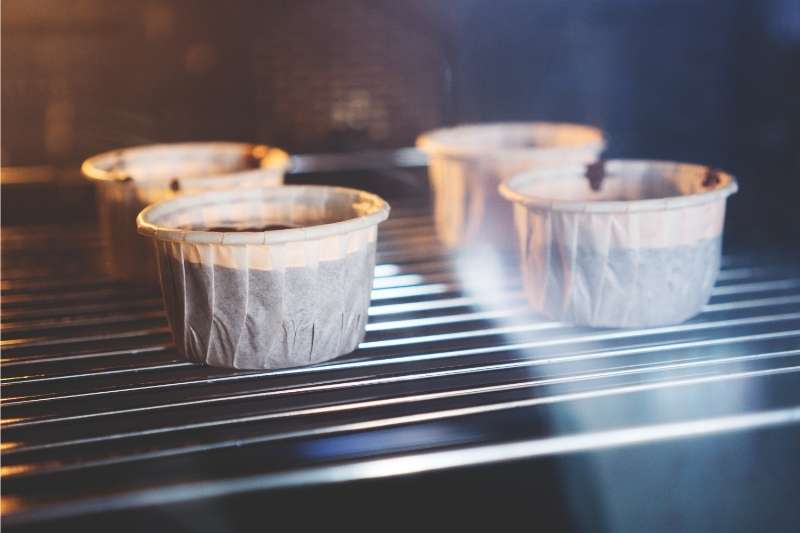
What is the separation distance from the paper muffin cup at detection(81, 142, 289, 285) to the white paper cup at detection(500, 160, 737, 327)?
0.44 m

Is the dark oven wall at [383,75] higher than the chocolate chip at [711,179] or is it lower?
higher

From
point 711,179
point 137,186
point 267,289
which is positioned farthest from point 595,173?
point 137,186

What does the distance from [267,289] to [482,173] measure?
0.62 m

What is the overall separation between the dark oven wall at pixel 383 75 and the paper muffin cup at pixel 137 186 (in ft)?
0.82

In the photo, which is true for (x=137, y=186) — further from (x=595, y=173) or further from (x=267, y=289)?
(x=595, y=173)

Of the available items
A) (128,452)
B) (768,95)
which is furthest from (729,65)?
(128,452)

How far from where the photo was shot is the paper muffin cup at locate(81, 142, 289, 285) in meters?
1.25

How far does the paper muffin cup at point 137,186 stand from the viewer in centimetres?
125

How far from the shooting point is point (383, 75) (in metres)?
1.75

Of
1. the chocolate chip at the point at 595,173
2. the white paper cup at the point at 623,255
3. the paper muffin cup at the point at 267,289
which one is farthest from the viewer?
the chocolate chip at the point at 595,173

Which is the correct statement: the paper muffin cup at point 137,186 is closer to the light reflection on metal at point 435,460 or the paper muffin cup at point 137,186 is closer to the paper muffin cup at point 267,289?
the paper muffin cup at point 267,289

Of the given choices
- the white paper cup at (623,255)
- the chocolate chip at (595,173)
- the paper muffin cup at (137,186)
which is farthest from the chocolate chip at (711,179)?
the paper muffin cup at (137,186)

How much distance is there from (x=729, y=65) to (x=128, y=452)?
4.51ft

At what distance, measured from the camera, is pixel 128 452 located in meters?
0.77
